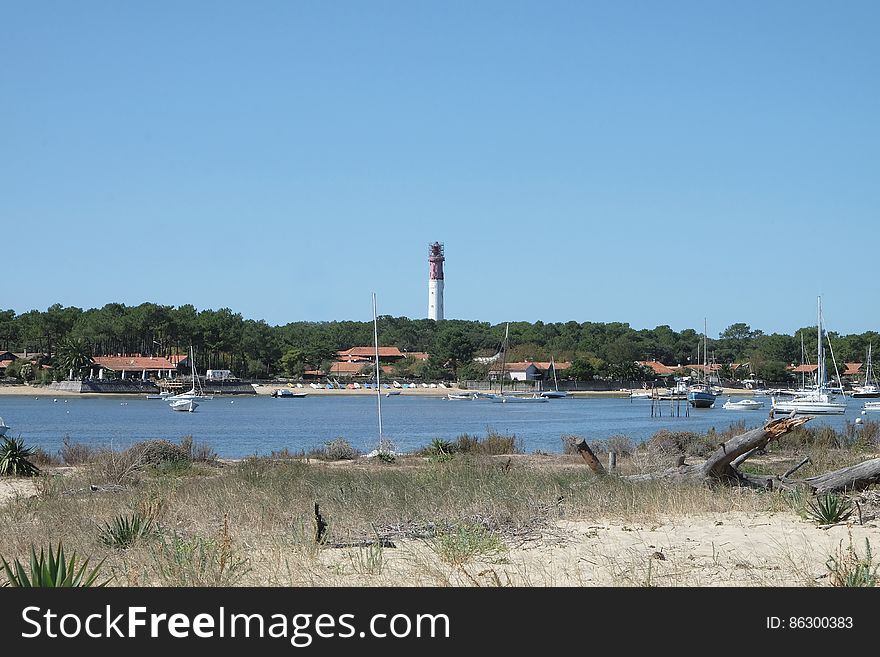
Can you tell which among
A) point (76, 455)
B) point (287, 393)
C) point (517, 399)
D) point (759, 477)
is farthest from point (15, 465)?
point (287, 393)

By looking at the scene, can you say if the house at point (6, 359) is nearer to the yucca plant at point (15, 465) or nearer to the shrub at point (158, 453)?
the yucca plant at point (15, 465)

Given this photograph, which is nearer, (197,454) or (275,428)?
(197,454)

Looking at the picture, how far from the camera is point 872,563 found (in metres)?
11.6

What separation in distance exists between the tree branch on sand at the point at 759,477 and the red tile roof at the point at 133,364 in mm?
144516

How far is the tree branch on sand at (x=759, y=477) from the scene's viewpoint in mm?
17438

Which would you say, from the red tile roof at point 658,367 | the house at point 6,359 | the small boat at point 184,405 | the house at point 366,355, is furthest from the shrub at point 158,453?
the house at point 366,355

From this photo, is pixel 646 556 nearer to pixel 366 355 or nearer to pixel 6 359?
pixel 6 359

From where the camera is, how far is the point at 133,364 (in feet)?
513

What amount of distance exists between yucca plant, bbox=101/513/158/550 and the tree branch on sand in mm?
9078

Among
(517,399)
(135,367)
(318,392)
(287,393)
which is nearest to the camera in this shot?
(517,399)

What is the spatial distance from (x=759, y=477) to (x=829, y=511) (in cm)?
446
